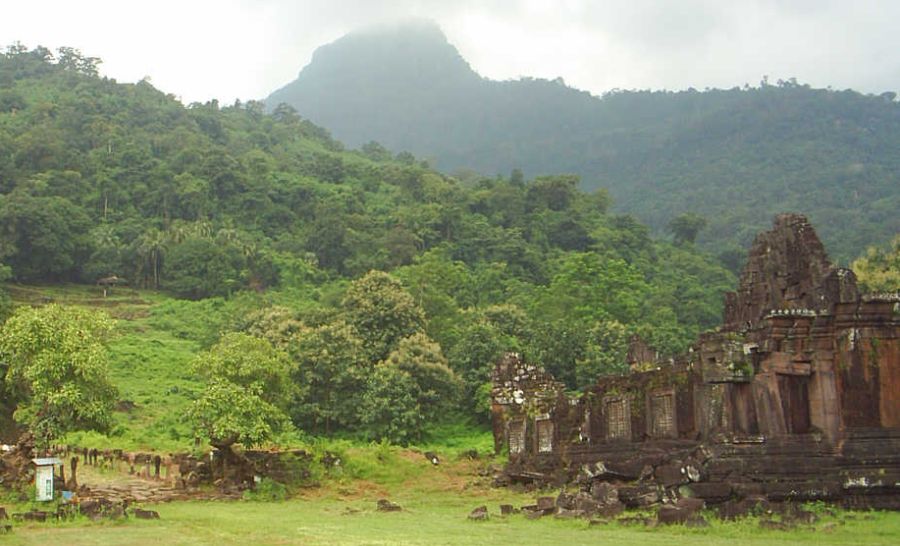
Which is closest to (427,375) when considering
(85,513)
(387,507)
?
(387,507)

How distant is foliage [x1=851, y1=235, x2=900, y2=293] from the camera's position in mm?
34656

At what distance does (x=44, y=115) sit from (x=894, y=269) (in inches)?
3355

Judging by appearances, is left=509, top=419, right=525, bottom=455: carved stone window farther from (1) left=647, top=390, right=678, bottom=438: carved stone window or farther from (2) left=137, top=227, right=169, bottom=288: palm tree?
(2) left=137, top=227, right=169, bottom=288: palm tree

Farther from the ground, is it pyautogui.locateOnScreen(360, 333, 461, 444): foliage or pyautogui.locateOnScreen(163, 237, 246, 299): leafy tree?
pyautogui.locateOnScreen(163, 237, 246, 299): leafy tree

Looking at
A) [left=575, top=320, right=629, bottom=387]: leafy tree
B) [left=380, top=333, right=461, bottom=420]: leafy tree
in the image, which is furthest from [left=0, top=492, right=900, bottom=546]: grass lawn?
[left=575, top=320, right=629, bottom=387]: leafy tree

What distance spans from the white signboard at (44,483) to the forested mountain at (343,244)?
18.5 m

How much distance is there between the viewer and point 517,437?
1161 inches

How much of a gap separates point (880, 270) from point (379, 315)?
2091 cm

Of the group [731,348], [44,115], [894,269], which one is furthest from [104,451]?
[44,115]

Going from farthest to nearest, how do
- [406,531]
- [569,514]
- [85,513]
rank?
[85,513] < [569,514] < [406,531]

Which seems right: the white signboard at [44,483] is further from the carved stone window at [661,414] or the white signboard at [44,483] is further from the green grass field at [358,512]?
the carved stone window at [661,414]

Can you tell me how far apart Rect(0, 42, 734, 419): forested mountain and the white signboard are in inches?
729

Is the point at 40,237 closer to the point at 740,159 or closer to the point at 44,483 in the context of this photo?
the point at 44,483

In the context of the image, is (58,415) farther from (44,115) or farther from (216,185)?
(44,115)
